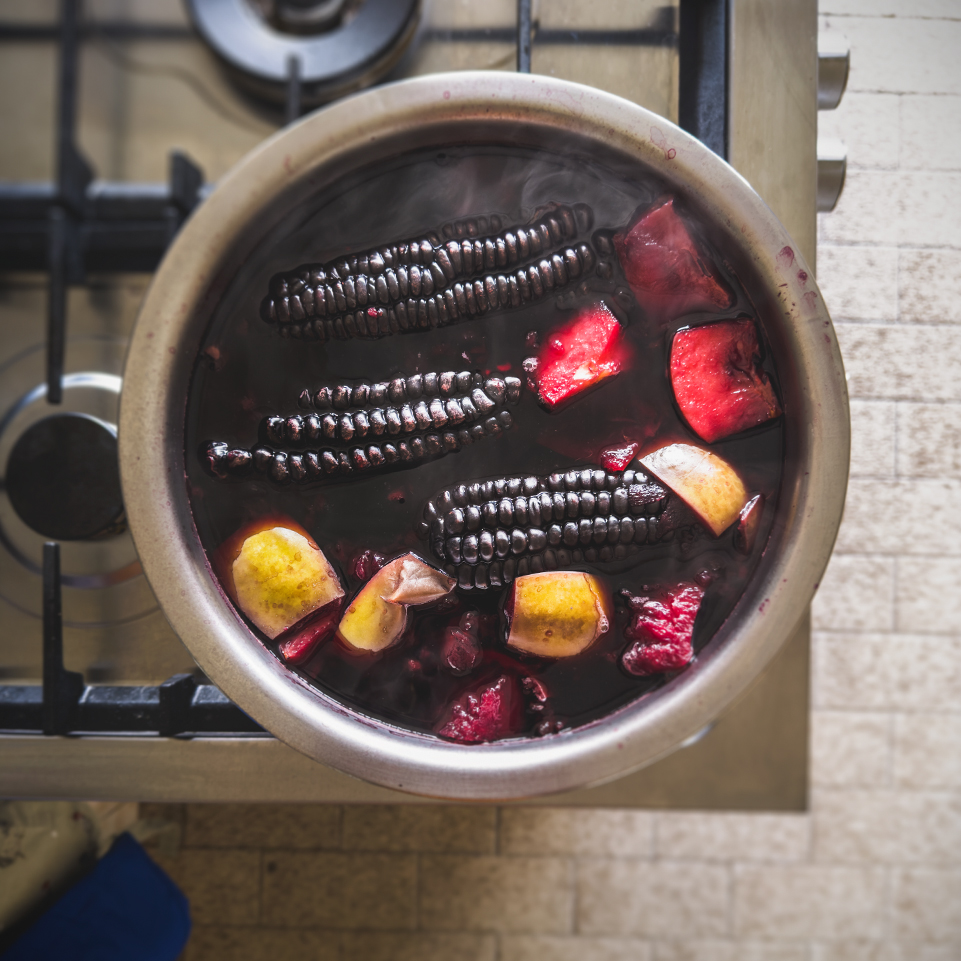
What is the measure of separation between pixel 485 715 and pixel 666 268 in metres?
0.37

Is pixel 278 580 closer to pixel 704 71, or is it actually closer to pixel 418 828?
pixel 704 71

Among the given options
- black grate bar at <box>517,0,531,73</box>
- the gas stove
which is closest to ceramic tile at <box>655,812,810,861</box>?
the gas stove

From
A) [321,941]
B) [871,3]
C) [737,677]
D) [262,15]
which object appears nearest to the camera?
[737,677]

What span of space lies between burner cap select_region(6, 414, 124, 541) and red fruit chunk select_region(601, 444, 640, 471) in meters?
0.49

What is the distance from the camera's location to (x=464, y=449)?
0.44 metres

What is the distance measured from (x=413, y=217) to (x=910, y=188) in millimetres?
764

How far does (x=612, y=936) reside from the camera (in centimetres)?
95

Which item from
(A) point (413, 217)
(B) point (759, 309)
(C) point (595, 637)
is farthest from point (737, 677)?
(A) point (413, 217)

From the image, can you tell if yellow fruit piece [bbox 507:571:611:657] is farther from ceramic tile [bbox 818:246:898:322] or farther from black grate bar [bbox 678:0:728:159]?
ceramic tile [bbox 818:246:898:322]

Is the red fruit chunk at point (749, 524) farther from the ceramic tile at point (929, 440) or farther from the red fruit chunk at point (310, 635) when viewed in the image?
the ceramic tile at point (929, 440)

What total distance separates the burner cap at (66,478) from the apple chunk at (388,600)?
32 centimetres

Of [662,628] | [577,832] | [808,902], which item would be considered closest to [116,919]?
[577,832]

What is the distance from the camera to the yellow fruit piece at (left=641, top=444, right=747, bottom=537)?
431 millimetres

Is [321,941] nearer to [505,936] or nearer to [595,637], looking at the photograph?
[505,936]
